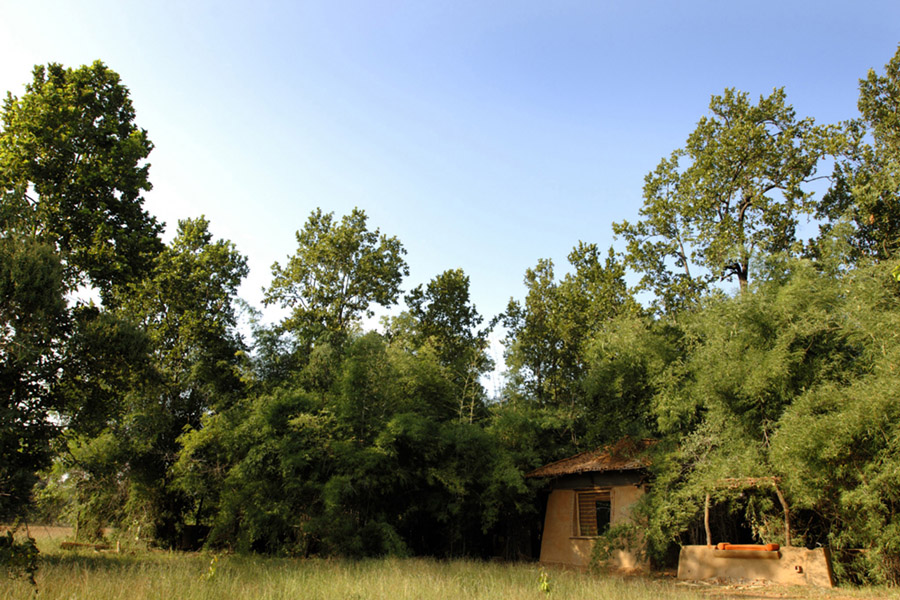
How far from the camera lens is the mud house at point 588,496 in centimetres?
1497

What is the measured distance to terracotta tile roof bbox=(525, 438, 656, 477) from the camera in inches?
594

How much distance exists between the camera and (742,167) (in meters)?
19.8

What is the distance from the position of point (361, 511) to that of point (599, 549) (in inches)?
259

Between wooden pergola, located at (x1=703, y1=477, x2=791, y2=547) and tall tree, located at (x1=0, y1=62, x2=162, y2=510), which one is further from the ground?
tall tree, located at (x1=0, y1=62, x2=162, y2=510)

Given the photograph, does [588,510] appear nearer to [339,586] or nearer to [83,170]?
[339,586]

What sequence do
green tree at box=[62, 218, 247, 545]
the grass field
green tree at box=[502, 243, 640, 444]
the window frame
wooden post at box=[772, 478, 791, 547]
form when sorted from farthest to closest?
green tree at box=[502, 243, 640, 444], green tree at box=[62, 218, 247, 545], the window frame, wooden post at box=[772, 478, 791, 547], the grass field

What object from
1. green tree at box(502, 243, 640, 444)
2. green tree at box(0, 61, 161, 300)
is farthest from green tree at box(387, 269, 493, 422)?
green tree at box(0, 61, 161, 300)

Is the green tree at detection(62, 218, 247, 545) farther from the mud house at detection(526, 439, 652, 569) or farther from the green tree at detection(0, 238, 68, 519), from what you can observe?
the mud house at detection(526, 439, 652, 569)

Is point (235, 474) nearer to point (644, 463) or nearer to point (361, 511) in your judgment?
point (361, 511)

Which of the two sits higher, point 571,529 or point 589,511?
point 589,511

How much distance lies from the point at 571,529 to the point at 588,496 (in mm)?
1078

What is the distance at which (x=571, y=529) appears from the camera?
16406mm

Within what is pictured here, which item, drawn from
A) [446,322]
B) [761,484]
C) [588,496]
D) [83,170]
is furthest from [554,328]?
[83,170]

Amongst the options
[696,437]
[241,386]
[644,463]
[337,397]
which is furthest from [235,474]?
[696,437]
